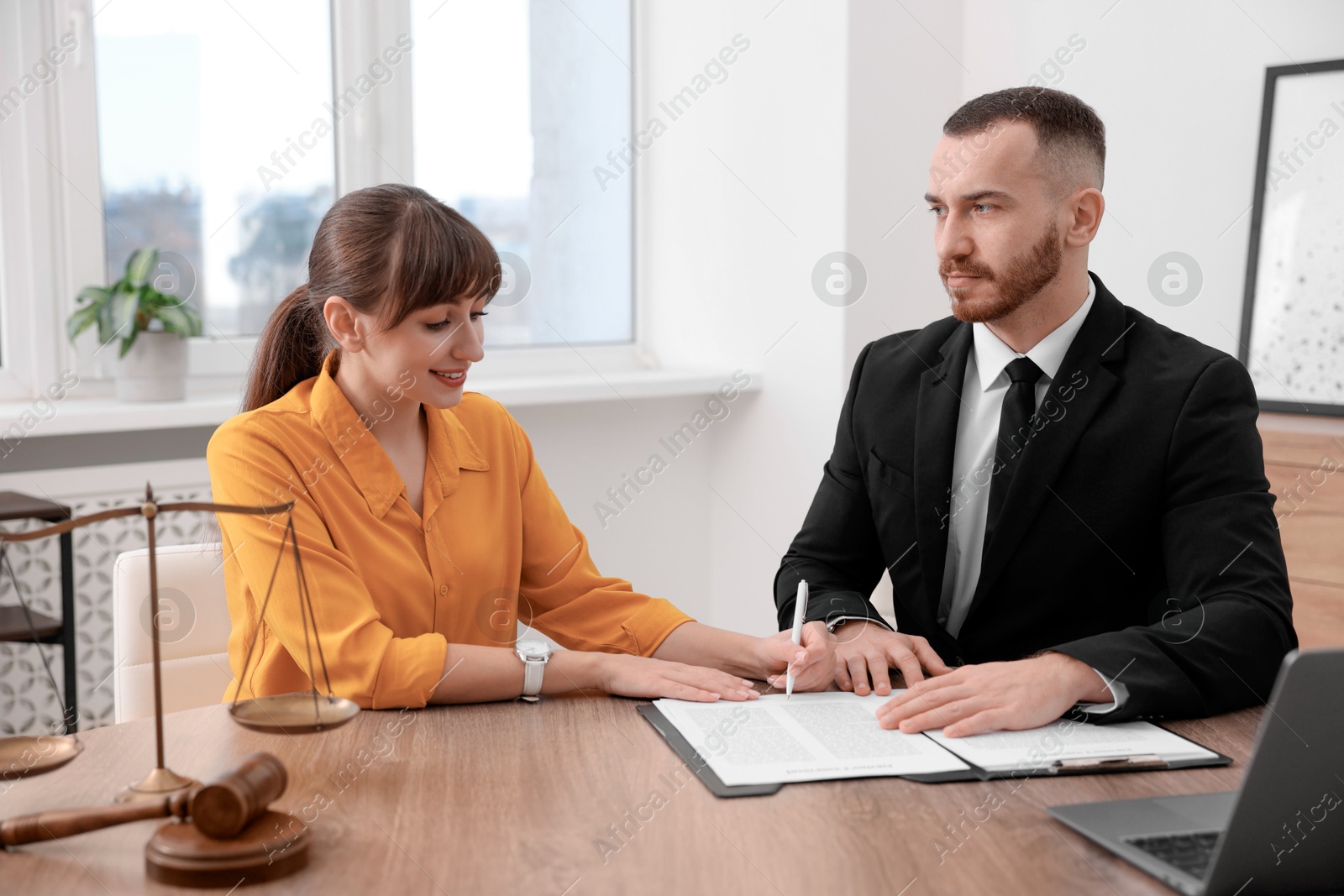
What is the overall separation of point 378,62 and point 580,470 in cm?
127

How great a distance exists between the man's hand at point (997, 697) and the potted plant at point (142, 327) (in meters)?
2.08

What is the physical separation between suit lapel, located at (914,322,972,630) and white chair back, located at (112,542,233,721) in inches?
40.7

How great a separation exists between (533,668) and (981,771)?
0.53 meters

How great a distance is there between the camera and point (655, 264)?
12.4ft

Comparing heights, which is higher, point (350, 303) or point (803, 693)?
point (350, 303)

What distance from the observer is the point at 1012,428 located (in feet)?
5.55

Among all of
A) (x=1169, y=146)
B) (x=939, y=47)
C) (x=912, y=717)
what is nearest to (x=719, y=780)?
(x=912, y=717)

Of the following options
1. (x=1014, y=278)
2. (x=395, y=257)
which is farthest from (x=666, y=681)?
(x=1014, y=278)

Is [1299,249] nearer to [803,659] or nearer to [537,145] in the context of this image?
[803,659]

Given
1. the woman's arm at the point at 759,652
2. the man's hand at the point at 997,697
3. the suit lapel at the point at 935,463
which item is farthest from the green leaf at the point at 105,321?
the man's hand at the point at 997,697

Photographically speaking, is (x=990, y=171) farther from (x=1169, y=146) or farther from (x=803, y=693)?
(x=1169, y=146)

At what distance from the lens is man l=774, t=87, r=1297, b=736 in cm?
150

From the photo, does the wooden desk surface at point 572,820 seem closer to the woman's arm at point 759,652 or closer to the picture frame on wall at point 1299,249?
the woman's arm at point 759,652

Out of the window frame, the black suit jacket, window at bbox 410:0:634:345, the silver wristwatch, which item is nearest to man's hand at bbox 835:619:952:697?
the black suit jacket
